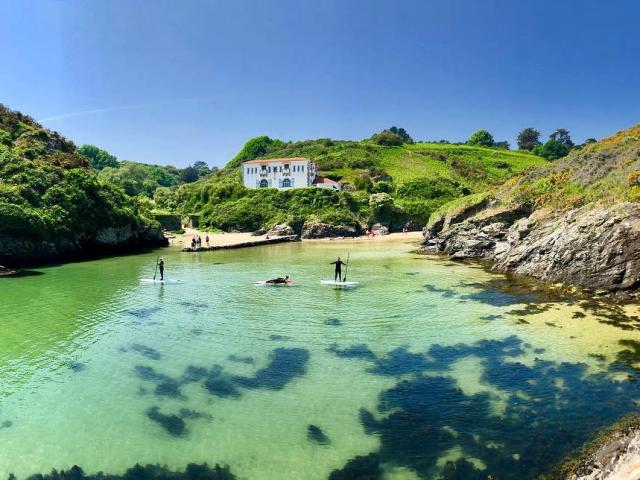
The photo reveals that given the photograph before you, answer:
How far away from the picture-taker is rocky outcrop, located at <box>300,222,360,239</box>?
91375 millimetres

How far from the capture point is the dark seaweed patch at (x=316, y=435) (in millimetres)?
12305

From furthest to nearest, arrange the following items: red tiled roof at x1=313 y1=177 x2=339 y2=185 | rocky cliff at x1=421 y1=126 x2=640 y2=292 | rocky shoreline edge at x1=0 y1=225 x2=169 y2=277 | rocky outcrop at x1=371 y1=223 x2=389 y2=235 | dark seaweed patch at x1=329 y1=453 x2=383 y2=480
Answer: red tiled roof at x1=313 y1=177 x2=339 y2=185, rocky outcrop at x1=371 y1=223 x2=389 y2=235, rocky shoreline edge at x1=0 y1=225 x2=169 y2=277, rocky cliff at x1=421 y1=126 x2=640 y2=292, dark seaweed patch at x1=329 y1=453 x2=383 y2=480

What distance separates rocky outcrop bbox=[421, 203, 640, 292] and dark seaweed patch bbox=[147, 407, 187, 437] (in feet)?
92.0

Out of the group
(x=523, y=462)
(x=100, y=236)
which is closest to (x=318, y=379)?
(x=523, y=462)

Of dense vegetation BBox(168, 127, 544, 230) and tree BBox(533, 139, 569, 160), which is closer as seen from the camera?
dense vegetation BBox(168, 127, 544, 230)

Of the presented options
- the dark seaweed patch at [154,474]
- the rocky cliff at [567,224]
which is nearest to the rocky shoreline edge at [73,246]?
the dark seaweed patch at [154,474]

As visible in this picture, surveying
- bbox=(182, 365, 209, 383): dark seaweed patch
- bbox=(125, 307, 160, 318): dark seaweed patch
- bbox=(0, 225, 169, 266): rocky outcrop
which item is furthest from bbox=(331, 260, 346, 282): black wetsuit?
bbox=(0, 225, 169, 266): rocky outcrop

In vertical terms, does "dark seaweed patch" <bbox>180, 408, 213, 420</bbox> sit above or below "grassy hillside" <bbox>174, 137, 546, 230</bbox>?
below

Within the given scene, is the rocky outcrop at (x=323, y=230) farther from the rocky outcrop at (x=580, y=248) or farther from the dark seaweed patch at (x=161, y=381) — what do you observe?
the dark seaweed patch at (x=161, y=381)

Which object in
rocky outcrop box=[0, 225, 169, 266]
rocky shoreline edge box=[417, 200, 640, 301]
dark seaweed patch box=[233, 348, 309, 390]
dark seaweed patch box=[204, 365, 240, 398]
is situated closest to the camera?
dark seaweed patch box=[204, 365, 240, 398]

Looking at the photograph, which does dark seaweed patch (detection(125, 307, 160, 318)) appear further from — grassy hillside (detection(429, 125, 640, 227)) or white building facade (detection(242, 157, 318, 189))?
white building facade (detection(242, 157, 318, 189))

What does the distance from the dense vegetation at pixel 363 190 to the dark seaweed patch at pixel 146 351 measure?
73.3 metres

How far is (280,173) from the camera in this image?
120000mm

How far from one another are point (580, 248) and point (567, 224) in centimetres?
486
